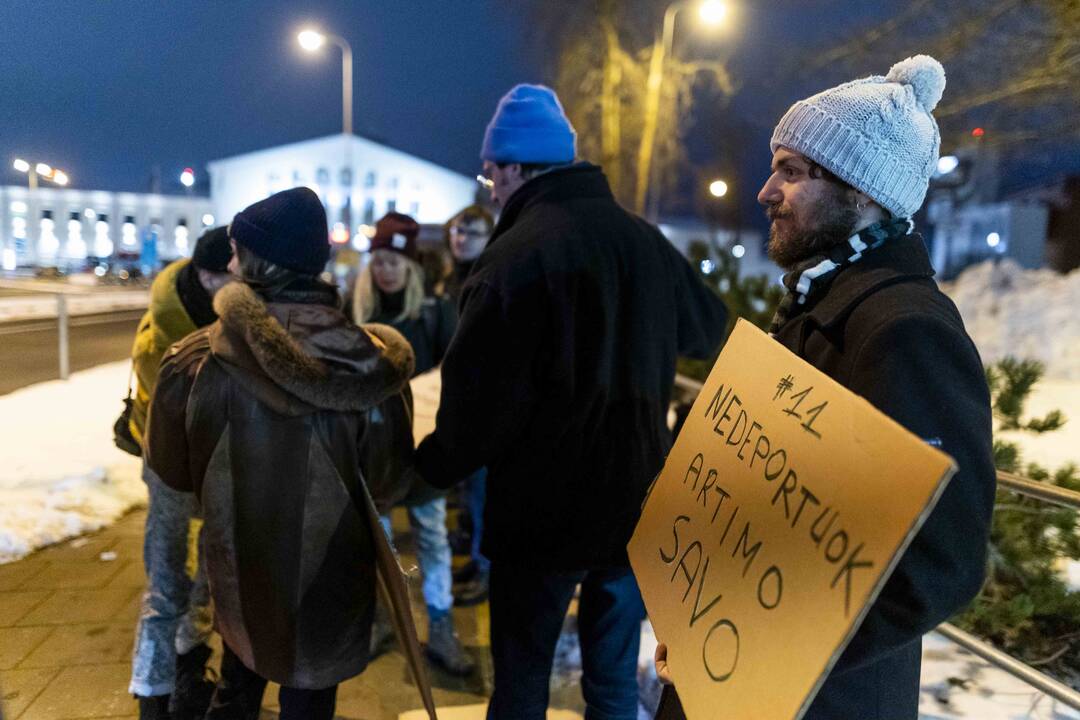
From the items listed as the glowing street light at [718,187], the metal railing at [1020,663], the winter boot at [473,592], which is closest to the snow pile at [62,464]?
the winter boot at [473,592]

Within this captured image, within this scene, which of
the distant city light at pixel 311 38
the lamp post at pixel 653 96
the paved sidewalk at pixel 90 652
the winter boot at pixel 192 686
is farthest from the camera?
→ the distant city light at pixel 311 38

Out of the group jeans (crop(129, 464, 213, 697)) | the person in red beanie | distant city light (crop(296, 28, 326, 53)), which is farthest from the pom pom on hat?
distant city light (crop(296, 28, 326, 53))

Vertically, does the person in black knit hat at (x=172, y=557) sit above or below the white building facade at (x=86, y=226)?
below

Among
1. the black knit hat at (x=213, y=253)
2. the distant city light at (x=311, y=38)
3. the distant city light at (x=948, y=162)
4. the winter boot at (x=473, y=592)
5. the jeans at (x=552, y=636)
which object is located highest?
the distant city light at (x=311, y=38)

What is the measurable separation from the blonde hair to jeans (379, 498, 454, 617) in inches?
41.7

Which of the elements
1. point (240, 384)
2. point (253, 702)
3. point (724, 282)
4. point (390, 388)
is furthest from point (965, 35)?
point (253, 702)

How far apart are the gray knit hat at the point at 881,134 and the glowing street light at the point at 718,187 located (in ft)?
111

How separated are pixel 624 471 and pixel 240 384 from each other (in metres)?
1.19

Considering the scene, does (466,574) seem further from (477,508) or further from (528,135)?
(528,135)

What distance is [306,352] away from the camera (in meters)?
2.09

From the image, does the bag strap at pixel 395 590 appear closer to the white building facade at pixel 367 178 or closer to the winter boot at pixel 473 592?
the winter boot at pixel 473 592

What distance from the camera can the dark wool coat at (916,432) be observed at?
111cm

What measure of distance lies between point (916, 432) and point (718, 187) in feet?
116

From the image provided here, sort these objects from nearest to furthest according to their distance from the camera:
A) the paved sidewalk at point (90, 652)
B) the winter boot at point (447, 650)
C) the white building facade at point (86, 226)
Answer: the paved sidewalk at point (90, 652) → the white building facade at point (86, 226) → the winter boot at point (447, 650)
